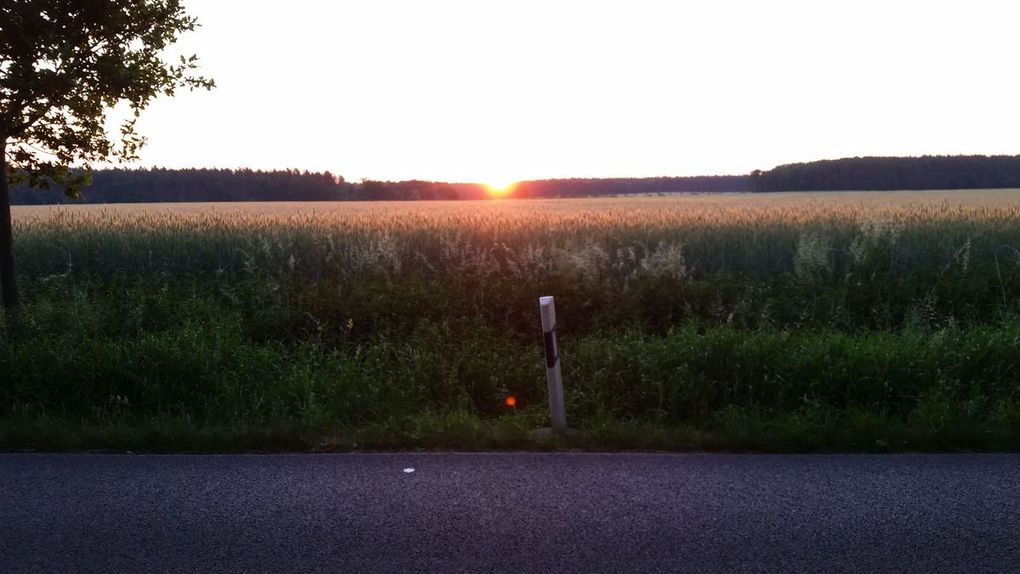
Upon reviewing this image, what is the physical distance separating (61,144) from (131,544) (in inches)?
267

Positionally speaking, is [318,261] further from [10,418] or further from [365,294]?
[10,418]

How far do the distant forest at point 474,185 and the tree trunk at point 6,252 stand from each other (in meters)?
40.7

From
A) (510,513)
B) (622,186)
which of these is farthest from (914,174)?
(510,513)

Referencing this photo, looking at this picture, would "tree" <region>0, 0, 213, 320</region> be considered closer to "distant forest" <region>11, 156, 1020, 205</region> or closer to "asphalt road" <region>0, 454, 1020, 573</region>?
"asphalt road" <region>0, 454, 1020, 573</region>

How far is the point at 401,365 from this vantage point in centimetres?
771

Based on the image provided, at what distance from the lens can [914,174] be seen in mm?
73750

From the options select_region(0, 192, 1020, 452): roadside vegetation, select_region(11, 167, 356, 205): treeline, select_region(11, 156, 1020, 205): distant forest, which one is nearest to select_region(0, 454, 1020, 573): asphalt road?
select_region(0, 192, 1020, 452): roadside vegetation

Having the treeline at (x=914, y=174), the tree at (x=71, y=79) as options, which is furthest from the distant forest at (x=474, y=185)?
the tree at (x=71, y=79)

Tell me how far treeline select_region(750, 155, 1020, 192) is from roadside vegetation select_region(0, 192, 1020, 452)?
6517 cm

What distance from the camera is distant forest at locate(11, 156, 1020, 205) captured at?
56.9 metres

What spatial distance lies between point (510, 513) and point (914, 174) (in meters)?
79.2

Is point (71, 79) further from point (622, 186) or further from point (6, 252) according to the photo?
point (622, 186)

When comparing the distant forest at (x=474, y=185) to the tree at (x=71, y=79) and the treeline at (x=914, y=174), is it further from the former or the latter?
the tree at (x=71, y=79)

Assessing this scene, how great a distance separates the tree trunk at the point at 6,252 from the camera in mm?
8758
